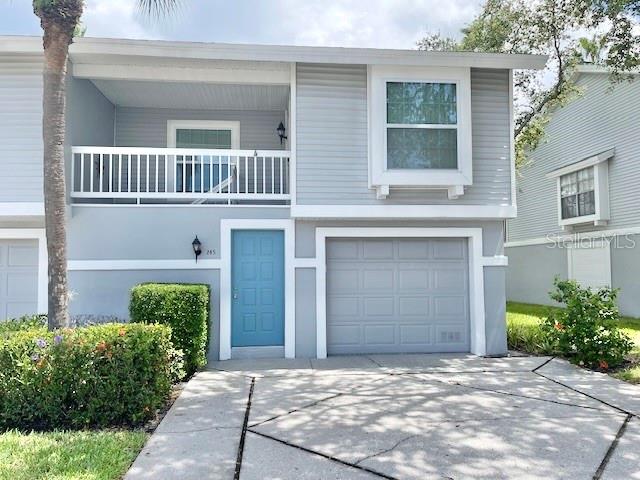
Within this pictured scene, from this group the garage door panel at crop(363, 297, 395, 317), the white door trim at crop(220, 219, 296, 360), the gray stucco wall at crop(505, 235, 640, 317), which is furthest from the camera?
the gray stucco wall at crop(505, 235, 640, 317)

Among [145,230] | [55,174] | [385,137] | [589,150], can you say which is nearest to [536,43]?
[589,150]

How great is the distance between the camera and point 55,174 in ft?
18.5

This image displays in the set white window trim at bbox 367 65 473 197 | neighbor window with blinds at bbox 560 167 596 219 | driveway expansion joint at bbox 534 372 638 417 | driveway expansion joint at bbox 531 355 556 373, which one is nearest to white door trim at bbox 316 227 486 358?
white window trim at bbox 367 65 473 197

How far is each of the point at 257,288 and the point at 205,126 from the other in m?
4.20

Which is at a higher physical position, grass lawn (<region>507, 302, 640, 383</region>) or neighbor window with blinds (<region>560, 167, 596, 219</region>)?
neighbor window with blinds (<region>560, 167, 596, 219</region>)

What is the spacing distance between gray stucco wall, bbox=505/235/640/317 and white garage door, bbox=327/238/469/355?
247 inches

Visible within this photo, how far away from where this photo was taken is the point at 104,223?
25.7ft

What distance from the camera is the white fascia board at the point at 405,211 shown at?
25.9ft

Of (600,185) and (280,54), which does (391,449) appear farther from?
(600,185)

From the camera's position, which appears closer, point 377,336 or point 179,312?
point 179,312

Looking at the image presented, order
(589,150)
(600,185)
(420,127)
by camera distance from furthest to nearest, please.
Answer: (589,150) → (600,185) → (420,127)

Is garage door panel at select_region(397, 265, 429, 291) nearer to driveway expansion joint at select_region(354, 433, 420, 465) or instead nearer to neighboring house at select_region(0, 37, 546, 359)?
neighboring house at select_region(0, 37, 546, 359)

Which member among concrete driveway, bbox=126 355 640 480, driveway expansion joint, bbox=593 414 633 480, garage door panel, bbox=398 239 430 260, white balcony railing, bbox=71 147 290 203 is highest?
white balcony railing, bbox=71 147 290 203

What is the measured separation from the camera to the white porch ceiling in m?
8.88
